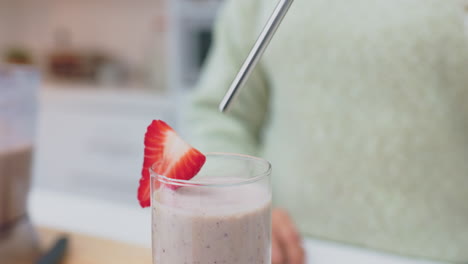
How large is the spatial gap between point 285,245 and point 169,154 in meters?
0.30

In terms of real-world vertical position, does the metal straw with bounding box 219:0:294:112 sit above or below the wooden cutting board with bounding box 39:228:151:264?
above

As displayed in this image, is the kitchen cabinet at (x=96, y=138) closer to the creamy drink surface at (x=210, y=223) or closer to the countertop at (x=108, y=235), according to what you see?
the countertop at (x=108, y=235)

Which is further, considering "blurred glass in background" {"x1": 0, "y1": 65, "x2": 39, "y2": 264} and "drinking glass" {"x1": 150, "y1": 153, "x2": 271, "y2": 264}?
"blurred glass in background" {"x1": 0, "y1": 65, "x2": 39, "y2": 264}

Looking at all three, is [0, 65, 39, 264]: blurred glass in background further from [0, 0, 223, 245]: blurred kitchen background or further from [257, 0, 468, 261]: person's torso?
[0, 0, 223, 245]: blurred kitchen background

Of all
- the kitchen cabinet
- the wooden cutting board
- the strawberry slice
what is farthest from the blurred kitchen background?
the strawberry slice

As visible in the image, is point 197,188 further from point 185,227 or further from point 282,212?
point 282,212

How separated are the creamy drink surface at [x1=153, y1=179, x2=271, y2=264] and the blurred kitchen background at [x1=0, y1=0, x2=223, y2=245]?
3.97 ft

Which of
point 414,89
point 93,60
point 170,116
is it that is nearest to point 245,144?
point 414,89

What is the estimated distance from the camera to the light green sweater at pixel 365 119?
508mm

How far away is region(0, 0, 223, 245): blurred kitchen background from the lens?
81.3 inches

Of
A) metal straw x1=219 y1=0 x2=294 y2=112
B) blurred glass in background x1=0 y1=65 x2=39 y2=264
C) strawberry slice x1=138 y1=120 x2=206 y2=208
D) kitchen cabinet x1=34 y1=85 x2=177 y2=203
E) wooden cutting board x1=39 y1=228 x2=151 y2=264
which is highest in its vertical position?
metal straw x1=219 y1=0 x2=294 y2=112

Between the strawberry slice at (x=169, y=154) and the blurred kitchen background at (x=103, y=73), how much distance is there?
3.90 ft

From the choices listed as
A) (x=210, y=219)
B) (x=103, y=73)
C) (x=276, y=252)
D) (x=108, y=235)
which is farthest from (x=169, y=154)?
(x=103, y=73)

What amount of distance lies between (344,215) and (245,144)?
19 centimetres
